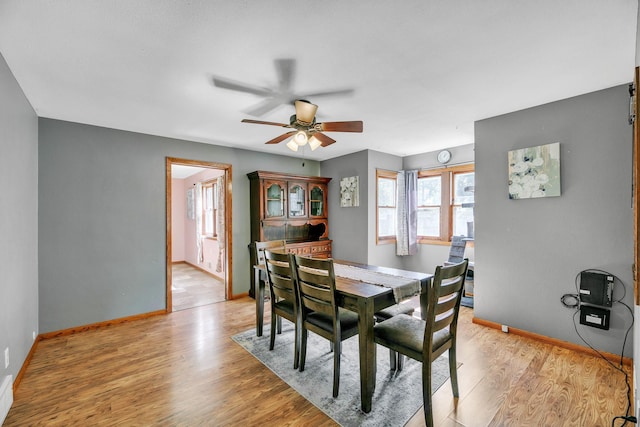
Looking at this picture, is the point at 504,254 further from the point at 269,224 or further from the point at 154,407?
the point at 154,407

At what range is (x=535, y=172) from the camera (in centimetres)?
290

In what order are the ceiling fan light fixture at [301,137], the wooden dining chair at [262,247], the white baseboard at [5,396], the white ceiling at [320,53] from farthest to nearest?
the wooden dining chair at [262,247] → the ceiling fan light fixture at [301,137] → the white baseboard at [5,396] → the white ceiling at [320,53]

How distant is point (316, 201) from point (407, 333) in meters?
3.53

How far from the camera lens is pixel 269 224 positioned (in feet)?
15.1

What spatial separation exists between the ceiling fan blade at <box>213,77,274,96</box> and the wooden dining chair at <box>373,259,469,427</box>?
78.3 inches

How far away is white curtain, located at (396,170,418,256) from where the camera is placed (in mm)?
5027

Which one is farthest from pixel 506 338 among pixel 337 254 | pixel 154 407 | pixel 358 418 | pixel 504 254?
pixel 154 407

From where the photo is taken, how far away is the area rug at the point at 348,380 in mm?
1861

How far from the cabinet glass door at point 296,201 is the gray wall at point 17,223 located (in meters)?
3.14

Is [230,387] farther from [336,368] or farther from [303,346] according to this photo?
[336,368]

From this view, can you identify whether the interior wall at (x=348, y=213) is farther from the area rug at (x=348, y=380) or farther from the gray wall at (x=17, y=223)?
the gray wall at (x=17, y=223)

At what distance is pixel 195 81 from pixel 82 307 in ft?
9.76

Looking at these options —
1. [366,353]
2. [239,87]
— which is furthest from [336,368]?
[239,87]

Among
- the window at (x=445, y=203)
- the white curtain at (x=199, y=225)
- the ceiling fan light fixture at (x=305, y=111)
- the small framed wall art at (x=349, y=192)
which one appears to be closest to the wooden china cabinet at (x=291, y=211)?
the small framed wall art at (x=349, y=192)
